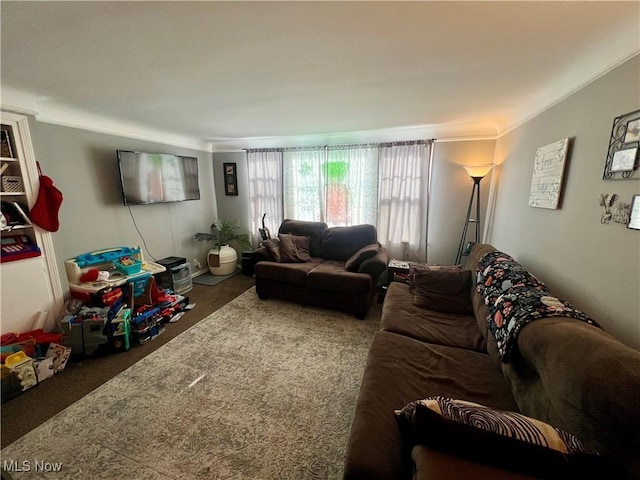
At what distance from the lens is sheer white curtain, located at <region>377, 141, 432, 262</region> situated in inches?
135

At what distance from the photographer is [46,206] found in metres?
2.21

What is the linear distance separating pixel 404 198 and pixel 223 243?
10.4ft

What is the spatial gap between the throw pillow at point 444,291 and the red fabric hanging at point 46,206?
11.1 feet

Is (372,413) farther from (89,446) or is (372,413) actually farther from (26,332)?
(26,332)

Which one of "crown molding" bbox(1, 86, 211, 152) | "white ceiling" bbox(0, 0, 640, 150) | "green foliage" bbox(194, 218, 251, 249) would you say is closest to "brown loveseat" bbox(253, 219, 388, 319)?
"green foliage" bbox(194, 218, 251, 249)

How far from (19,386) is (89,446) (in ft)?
2.97

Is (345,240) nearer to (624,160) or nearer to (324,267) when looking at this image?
(324,267)

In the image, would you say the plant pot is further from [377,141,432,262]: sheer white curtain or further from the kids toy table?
[377,141,432,262]: sheer white curtain

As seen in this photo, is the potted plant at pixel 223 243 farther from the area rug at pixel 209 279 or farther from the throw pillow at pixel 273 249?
the throw pillow at pixel 273 249

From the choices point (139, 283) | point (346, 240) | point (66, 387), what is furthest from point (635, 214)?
point (139, 283)

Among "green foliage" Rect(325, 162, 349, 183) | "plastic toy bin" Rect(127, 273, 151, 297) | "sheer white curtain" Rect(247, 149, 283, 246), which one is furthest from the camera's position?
"sheer white curtain" Rect(247, 149, 283, 246)

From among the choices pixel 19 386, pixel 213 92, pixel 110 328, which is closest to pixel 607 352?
pixel 213 92

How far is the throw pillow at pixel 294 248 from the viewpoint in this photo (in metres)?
3.44

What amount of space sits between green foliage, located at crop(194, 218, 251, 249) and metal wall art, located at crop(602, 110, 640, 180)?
4.26 m
